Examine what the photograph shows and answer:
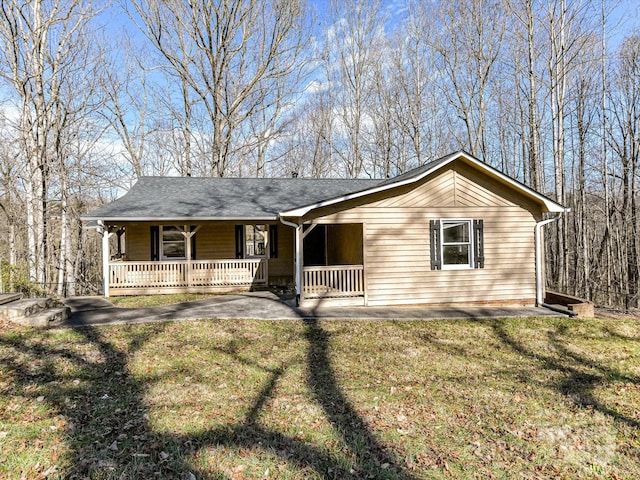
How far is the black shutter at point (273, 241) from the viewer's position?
1376 cm

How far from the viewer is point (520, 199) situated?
10.2m

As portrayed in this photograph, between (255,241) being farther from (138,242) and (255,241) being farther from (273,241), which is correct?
(138,242)

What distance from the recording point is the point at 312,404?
489cm

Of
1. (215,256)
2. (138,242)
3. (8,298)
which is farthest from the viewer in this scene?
(215,256)

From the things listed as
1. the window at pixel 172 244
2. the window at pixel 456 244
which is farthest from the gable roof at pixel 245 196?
the window at pixel 456 244

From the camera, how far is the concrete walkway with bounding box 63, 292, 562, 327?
857cm

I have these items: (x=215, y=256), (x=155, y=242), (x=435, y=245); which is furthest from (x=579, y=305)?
(x=155, y=242)

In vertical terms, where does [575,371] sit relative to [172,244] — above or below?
below

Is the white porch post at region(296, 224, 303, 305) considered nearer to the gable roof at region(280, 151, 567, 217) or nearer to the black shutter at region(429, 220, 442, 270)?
the gable roof at region(280, 151, 567, 217)

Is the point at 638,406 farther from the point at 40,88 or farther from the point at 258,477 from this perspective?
the point at 40,88

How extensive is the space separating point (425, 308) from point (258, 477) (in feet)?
24.2

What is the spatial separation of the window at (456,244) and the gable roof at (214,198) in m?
2.72

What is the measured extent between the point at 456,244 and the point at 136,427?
8547 millimetres

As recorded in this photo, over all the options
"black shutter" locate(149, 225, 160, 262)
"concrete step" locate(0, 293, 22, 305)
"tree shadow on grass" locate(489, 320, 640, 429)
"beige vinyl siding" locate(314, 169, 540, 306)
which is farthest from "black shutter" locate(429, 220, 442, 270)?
"concrete step" locate(0, 293, 22, 305)
